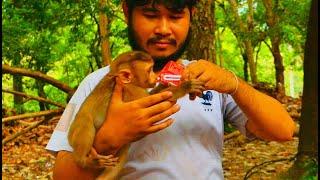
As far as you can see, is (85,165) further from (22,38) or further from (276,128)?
(22,38)

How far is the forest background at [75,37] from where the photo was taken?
17.1 ft

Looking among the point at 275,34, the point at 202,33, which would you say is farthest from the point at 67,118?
the point at 275,34

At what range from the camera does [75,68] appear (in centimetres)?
1558

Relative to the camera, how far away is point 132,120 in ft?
6.03

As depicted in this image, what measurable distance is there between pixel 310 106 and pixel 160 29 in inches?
105

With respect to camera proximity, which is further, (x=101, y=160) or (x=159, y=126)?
(x=101, y=160)

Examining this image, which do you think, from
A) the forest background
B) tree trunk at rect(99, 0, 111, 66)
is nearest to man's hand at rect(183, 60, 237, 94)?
the forest background

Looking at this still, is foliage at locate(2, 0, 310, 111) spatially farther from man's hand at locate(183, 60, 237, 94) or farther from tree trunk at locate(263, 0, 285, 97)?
man's hand at locate(183, 60, 237, 94)

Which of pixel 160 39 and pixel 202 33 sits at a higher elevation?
pixel 160 39

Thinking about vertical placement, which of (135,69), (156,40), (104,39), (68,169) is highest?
(156,40)

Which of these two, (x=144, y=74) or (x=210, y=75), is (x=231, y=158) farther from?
(x=210, y=75)

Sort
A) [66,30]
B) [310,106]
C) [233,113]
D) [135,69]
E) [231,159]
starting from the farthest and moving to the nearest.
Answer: [66,30]
[231,159]
[310,106]
[233,113]
[135,69]

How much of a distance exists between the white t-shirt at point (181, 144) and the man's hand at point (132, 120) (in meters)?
0.08

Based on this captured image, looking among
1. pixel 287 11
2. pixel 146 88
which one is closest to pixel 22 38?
pixel 287 11
